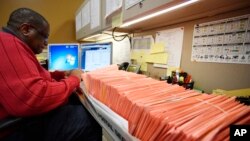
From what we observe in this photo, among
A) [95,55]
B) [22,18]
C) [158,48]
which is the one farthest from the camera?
[95,55]

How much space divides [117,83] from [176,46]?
1.55ft

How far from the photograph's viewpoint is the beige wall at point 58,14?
2.44 metres

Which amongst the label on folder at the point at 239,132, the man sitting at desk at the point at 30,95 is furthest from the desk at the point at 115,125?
the man sitting at desk at the point at 30,95

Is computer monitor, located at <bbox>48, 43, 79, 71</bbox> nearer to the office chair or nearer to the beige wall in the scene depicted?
the beige wall

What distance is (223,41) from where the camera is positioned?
0.70m

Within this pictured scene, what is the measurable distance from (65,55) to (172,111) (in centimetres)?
204

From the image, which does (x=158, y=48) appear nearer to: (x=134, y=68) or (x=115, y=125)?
(x=134, y=68)

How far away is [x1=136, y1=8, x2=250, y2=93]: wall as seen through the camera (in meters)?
0.64

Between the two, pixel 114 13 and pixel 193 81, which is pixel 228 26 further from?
pixel 114 13

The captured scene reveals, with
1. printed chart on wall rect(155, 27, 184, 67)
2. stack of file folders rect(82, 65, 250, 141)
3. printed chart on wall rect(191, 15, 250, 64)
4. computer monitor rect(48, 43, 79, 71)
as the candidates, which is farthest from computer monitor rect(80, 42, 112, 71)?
stack of file folders rect(82, 65, 250, 141)

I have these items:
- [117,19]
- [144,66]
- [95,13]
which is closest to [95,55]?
[95,13]

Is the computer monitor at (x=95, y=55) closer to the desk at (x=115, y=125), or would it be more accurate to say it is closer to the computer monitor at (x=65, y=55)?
the computer monitor at (x=65, y=55)

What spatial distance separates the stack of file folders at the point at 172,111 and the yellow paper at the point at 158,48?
1.57 feet

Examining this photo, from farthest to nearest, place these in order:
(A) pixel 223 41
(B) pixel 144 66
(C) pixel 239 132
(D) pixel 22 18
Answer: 1. (B) pixel 144 66
2. (D) pixel 22 18
3. (A) pixel 223 41
4. (C) pixel 239 132
